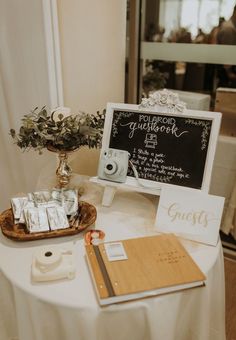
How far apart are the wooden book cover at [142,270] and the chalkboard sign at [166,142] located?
0.28 metres

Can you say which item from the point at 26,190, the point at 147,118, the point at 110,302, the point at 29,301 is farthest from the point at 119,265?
the point at 26,190

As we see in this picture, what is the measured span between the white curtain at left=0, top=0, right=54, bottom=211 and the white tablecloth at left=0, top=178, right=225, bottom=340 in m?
0.80

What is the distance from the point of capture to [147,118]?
123 centimetres

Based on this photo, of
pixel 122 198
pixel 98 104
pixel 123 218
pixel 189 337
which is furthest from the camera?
pixel 98 104

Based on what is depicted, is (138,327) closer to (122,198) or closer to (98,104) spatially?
(122,198)

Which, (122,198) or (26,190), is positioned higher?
(122,198)

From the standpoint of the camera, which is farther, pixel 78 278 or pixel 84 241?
pixel 84 241

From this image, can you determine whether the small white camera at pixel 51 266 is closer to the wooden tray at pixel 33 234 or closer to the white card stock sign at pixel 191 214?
the wooden tray at pixel 33 234

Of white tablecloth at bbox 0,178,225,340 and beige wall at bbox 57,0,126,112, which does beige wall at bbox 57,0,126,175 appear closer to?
beige wall at bbox 57,0,126,112

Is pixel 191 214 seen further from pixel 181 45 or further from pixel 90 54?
pixel 181 45

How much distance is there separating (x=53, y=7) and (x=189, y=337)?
1.44 meters

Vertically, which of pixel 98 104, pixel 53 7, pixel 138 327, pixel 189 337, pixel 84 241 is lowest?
pixel 189 337

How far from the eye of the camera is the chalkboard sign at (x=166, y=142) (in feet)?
3.73

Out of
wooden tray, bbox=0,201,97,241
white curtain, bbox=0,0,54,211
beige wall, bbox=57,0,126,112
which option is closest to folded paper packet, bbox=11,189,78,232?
wooden tray, bbox=0,201,97,241
